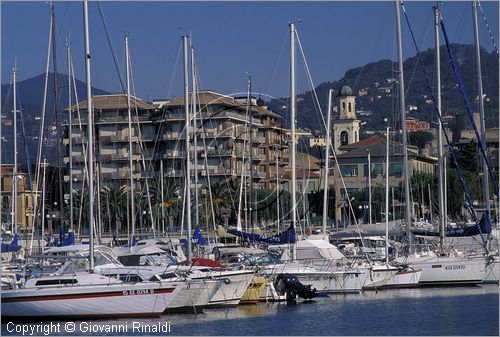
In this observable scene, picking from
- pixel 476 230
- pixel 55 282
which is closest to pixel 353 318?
pixel 55 282

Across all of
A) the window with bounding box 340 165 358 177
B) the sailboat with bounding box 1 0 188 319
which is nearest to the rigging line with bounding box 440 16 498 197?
the sailboat with bounding box 1 0 188 319

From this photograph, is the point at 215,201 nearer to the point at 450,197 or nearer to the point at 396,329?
the point at 450,197

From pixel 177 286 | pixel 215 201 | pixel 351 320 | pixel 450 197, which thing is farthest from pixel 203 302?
pixel 450 197

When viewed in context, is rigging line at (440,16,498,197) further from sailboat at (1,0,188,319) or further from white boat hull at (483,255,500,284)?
sailboat at (1,0,188,319)

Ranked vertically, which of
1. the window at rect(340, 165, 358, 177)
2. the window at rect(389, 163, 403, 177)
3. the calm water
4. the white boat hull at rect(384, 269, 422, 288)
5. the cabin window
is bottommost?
the calm water

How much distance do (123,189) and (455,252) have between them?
158ft

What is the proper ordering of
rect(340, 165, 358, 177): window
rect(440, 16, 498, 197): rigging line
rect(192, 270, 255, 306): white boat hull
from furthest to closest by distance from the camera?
rect(340, 165, 358, 177): window, rect(440, 16, 498, 197): rigging line, rect(192, 270, 255, 306): white boat hull

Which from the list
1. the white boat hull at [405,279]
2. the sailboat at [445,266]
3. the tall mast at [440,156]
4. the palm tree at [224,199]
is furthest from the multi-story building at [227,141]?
the white boat hull at [405,279]

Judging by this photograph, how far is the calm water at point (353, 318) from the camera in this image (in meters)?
33.7

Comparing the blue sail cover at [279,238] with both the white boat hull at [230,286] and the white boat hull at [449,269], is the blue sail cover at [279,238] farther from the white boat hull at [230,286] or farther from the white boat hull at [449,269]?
the white boat hull at [230,286]

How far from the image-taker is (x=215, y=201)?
9075cm

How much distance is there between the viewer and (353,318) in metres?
36.9

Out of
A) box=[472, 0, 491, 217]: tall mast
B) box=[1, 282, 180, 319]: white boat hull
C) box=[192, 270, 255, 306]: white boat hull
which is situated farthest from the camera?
box=[472, 0, 491, 217]: tall mast

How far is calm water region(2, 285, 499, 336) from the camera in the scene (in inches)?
1326
